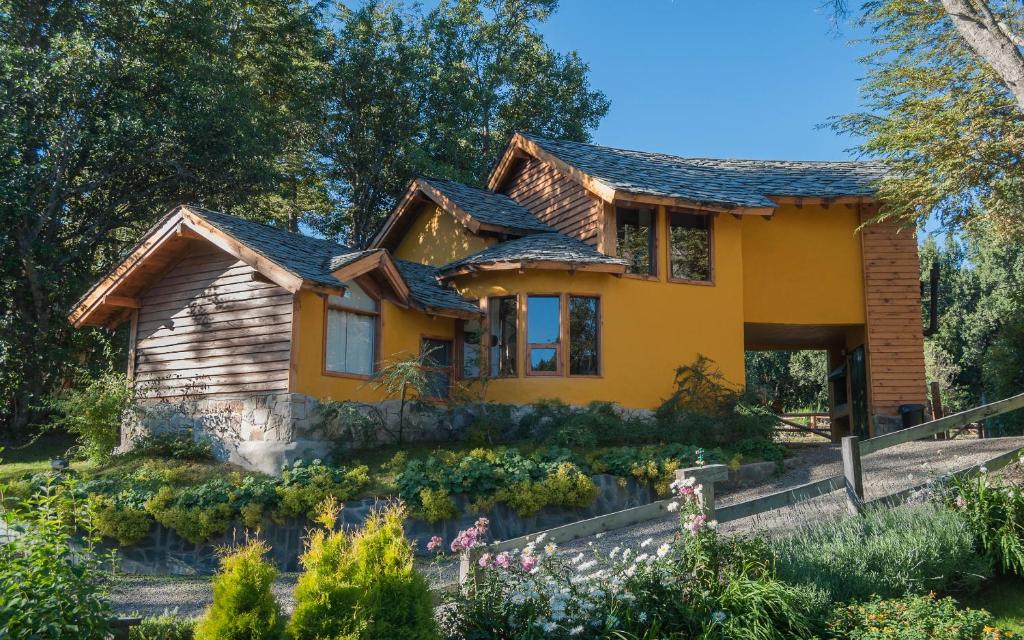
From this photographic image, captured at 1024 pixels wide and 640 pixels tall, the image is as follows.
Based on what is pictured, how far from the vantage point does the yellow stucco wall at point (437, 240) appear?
2048cm

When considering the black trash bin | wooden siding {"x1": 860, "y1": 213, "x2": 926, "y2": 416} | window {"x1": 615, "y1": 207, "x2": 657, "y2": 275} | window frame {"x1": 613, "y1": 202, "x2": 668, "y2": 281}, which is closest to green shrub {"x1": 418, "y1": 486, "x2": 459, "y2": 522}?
window frame {"x1": 613, "y1": 202, "x2": 668, "y2": 281}

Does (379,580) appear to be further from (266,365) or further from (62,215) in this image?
(62,215)

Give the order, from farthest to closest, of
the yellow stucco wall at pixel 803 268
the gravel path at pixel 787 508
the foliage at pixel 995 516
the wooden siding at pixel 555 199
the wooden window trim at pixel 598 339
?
1. the yellow stucco wall at pixel 803 268
2. the wooden siding at pixel 555 199
3. the wooden window trim at pixel 598 339
4. the gravel path at pixel 787 508
5. the foliage at pixel 995 516

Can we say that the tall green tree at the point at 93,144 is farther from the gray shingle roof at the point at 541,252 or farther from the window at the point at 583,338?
the window at the point at 583,338

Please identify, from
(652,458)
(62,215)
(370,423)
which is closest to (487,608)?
(652,458)

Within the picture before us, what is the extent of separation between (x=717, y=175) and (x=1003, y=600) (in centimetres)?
1418

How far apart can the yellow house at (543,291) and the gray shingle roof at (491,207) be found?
0.08 m

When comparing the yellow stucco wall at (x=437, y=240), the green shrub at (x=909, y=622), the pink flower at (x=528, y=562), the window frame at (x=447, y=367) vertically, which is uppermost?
the yellow stucco wall at (x=437, y=240)

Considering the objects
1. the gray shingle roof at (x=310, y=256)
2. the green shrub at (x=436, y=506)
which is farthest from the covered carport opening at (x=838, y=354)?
the green shrub at (x=436, y=506)

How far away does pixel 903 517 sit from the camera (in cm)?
812

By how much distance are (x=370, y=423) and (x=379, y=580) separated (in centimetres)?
993

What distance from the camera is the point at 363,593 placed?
18.0 ft

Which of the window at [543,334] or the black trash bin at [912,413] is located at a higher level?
the window at [543,334]

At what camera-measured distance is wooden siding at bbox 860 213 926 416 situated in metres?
19.4
